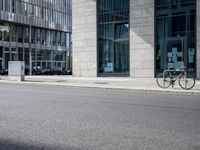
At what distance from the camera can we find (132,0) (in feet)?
94.3

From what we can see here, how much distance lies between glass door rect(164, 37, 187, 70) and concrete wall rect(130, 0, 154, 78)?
3.47 feet

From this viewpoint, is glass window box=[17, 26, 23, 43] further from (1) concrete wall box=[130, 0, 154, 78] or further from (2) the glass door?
(2) the glass door

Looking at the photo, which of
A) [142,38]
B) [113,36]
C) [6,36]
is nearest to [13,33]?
[6,36]

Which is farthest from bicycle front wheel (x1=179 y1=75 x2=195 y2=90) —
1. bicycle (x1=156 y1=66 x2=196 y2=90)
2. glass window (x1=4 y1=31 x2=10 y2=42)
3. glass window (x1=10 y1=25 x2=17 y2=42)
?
glass window (x1=10 y1=25 x2=17 y2=42)

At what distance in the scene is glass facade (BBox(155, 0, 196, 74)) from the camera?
2647 centimetres

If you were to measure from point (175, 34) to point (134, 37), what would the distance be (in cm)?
302

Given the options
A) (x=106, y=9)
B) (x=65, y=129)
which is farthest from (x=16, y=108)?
(x=106, y=9)

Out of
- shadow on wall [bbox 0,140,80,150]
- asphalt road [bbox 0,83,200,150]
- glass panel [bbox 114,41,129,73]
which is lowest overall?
shadow on wall [bbox 0,140,80,150]

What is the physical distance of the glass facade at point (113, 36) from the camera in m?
29.4

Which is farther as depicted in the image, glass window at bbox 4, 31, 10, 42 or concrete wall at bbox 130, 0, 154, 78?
glass window at bbox 4, 31, 10, 42

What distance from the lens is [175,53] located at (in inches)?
1065

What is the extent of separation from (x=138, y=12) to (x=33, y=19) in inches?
1729

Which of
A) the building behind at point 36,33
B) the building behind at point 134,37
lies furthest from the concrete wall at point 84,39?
the building behind at point 36,33

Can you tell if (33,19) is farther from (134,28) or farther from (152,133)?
(152,133)
